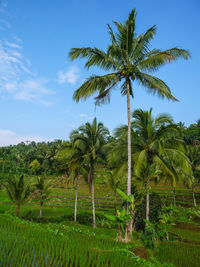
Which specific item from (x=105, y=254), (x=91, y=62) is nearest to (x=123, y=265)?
(x=105, y=254)

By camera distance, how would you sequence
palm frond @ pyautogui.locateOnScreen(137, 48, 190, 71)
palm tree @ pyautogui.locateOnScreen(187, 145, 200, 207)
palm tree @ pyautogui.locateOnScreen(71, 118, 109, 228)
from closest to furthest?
palm frond @ pyautogui.locateOnScreen(137, 48, 190, 71), palm tree @ pyautogui.locateOnScreen(71, 118, 109, 228), palm tree @ pyautogui.locateOnScreen(187, 145, 200, 207)

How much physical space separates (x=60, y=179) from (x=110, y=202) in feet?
68.8

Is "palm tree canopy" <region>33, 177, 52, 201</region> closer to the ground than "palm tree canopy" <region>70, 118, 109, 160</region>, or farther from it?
closer to the ground

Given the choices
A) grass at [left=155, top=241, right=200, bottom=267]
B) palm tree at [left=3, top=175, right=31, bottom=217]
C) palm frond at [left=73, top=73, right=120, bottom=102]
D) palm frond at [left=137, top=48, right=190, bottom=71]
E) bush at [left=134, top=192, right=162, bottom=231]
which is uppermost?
palm frond at [left=137, top=48, right=190, bottom=71]

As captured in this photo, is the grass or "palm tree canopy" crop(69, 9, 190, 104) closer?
the grass

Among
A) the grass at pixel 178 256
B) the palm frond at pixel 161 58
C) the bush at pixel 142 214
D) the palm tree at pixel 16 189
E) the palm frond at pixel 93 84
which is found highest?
the palm frond at pixel 161 58

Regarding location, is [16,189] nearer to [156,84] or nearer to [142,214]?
[142,214]

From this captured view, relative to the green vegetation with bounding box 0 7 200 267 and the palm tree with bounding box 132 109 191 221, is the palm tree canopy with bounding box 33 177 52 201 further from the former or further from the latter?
the palm tree with bounding box 132 109 191 221

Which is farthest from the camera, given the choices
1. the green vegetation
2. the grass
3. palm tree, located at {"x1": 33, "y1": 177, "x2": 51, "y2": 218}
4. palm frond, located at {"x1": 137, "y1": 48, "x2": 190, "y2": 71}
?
palm tree, located at {"x1": 33, "y1": 177, "x2": 51, "y2": 218}

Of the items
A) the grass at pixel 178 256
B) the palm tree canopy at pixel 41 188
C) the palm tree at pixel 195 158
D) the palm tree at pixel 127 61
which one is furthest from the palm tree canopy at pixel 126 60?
the palm tree at pixel 195 158

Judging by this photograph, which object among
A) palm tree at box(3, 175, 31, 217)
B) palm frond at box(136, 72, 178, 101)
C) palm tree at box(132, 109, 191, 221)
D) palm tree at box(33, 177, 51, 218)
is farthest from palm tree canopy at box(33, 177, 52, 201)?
palm frond at box(136, 72, 178, 101)

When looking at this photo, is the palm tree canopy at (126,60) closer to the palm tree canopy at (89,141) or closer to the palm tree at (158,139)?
the palm tree at (158,139)

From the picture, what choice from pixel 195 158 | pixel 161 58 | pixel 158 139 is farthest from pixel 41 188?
pixel 195 158

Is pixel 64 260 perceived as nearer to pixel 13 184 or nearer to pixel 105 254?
pixel 105 254
